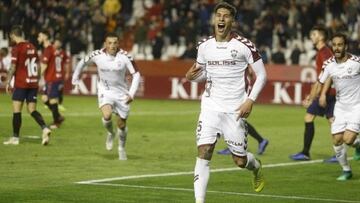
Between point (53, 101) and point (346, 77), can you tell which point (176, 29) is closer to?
point (53, 101)

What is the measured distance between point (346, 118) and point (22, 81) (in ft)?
25.0

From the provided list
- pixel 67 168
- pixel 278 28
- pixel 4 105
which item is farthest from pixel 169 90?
pixel 67 168

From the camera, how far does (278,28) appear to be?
134 feet

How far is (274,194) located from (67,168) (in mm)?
4234

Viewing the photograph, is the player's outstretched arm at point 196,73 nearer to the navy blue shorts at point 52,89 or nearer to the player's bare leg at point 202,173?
the player's bare leg at point 202,173

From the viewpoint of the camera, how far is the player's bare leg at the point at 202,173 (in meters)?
12.3

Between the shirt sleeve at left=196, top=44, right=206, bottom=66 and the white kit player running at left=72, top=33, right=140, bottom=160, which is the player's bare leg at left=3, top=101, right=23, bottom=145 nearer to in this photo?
the white kit player running at left=72, top=33, right=140, bottom=160

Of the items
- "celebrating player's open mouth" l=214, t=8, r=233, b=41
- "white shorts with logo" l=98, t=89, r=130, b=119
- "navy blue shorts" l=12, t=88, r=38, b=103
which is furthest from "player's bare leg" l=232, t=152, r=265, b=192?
"navy blue shorts" l=12, t=88, r=38, b=103

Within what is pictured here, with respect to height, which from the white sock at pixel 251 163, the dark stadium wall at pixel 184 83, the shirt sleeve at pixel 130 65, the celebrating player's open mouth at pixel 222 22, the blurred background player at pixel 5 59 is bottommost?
the dark stadium wall at pixel 184 83

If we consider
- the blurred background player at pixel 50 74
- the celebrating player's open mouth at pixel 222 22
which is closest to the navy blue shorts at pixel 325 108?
the celebrating player's open mouth at pixel 222 22

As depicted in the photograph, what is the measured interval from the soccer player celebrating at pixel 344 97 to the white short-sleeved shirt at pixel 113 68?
4.21 metres

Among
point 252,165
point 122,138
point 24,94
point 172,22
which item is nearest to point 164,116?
point 24,94

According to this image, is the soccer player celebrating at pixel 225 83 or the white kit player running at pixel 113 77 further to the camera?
the white kit player running at pixel 113 77

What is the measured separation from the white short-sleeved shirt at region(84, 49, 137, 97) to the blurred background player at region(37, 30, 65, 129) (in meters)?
6.84
